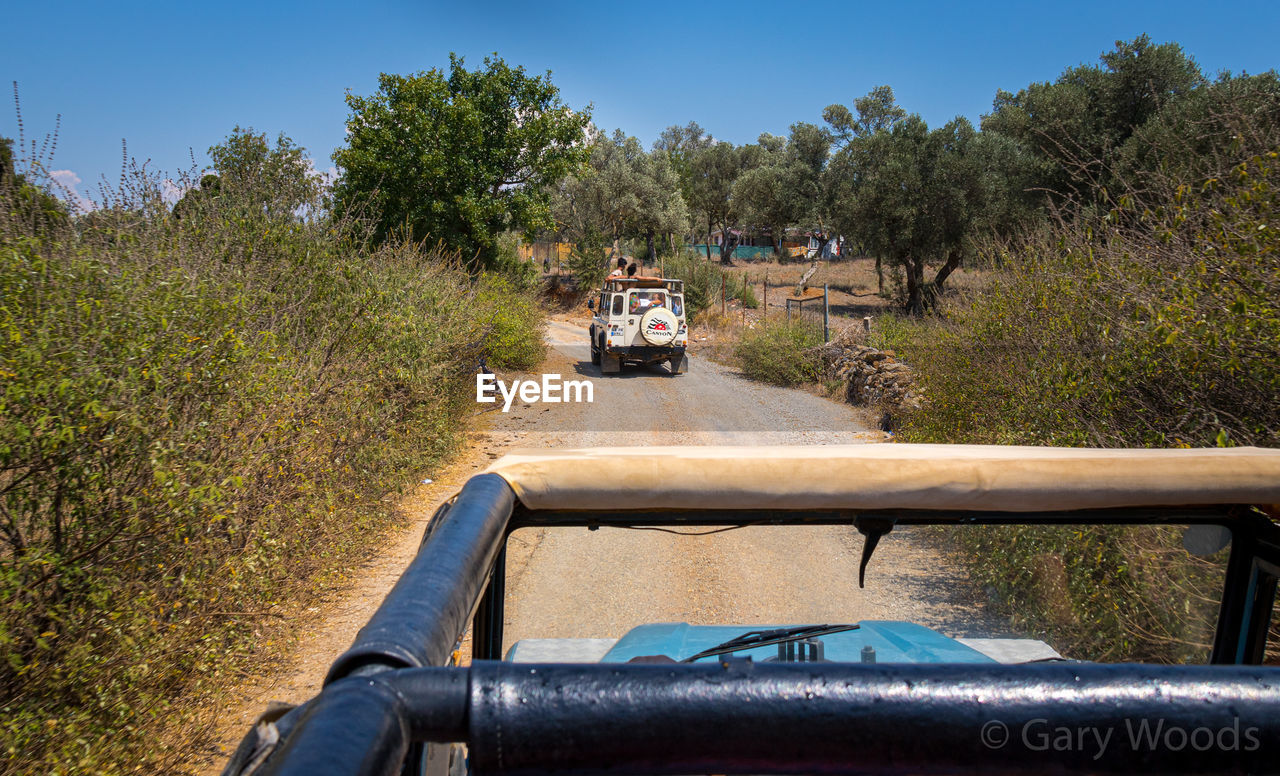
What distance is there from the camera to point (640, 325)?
62.5ft

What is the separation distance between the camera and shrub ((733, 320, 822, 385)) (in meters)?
18.7

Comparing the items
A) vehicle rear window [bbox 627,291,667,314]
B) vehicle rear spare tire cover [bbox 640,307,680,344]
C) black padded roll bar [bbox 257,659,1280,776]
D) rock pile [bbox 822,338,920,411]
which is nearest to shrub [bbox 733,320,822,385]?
rock pile [bbox 822,338,920,411]

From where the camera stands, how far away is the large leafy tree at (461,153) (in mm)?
21984

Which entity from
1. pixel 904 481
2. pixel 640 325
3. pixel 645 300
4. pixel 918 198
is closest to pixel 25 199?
pixel 904 481

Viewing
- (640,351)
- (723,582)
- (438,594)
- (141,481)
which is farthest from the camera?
(640,351)

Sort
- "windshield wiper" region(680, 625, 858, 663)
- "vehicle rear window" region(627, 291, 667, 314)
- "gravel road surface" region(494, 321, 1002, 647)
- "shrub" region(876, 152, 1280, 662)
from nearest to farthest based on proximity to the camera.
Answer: "windshield wiper" region(680, 625, 858, 663), "shrub" region(876, 152, 1280, 662), "gravel road surface" region(494, 321, 1002, 647), "vehicle rear window" region(627, 291, 667, 314)

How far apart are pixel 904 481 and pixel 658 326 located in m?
17.4

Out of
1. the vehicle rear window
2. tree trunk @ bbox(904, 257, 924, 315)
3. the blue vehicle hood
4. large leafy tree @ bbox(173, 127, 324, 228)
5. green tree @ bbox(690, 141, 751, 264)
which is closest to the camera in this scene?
the blue vehicle hood

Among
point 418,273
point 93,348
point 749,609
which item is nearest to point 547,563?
point 749,609

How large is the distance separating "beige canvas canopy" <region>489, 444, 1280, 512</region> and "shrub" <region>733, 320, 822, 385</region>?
16.8m

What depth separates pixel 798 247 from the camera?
198 ft

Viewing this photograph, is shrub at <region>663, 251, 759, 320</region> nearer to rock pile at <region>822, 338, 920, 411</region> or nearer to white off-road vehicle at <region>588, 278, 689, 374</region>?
white off-road vehicle at <region>588, 278, 689, 374</region>

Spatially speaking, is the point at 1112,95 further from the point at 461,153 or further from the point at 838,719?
the point at 838,719

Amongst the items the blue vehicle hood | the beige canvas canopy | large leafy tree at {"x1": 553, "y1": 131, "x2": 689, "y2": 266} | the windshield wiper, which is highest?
large leafy tree at {"x1": 553, "y1": 131, "x2": 689, "y2": 266}
